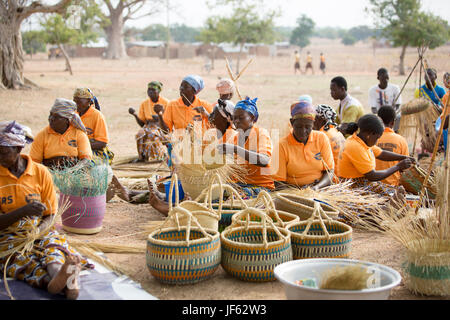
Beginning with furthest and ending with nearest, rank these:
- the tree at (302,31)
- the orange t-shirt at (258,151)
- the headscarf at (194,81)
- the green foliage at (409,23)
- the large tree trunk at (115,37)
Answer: the tree at (302,31), the large tree trunk at (115,37), the green foliage at (409,23), the headscarf at (194,81), the orange t-shirt at (258,151)

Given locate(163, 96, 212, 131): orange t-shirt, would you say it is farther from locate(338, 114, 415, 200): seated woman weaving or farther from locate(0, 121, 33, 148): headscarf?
locate(0, 121, 33, 148): headscarf

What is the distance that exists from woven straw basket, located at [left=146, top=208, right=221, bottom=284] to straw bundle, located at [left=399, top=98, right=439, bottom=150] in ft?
15.0

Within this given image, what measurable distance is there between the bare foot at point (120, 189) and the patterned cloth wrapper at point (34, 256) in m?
1.98

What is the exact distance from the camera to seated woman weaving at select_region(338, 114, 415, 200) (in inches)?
179

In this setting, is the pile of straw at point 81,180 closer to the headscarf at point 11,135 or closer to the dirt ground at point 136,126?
the dirt ground at point 136,126

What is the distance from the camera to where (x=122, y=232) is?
446cm

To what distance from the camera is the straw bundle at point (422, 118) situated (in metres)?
6.95

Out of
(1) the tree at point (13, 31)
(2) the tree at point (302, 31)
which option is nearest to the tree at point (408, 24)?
(1) the tree at point (13, 31)

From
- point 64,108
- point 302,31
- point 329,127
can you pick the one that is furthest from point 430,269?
point 302,31

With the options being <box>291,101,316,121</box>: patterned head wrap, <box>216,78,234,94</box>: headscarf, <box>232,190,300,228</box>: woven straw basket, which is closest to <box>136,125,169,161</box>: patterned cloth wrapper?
<box>216,78,234,94</box>: headscarf

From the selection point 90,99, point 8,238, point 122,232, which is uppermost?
point 90,99
